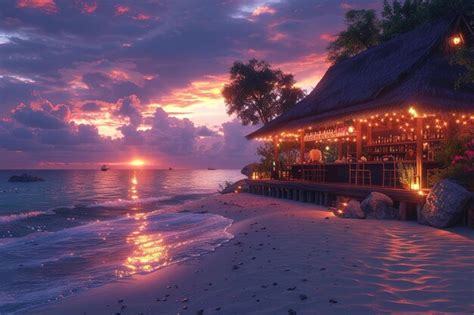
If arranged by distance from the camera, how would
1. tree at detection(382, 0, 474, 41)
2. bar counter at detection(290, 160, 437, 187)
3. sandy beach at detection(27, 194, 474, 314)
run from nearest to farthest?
1. sandy beach at detection(27, 194, 474, 314)
2. bar counter at detection(290, 160, 437, 187)
3. tree at detection(382, 0, 474, 41)

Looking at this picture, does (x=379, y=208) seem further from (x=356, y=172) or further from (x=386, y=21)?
(x=386, y=21)

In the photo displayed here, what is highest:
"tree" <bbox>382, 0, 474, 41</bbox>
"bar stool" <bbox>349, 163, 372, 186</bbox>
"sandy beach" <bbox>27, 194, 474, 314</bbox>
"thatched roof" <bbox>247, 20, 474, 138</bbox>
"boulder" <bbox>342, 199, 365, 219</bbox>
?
"tree" <bbox>382, 0, 474, 41</bbox>

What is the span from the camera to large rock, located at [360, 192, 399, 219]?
37.1 ft

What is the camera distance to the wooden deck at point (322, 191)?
11320 millimetres

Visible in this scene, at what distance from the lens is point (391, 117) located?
57.2 feet

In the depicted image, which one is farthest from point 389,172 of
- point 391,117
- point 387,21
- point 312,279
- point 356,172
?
point 387,21

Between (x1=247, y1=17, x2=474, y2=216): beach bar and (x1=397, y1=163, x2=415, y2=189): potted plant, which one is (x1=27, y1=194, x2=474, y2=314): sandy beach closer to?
(x1=397, y1=163, x2=415, y2=189): potted plant

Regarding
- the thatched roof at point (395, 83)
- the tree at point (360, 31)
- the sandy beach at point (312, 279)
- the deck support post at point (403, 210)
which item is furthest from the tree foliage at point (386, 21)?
the sandy beach at point (312, 279)

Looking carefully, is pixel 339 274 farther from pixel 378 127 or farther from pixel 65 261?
pixel 378 127

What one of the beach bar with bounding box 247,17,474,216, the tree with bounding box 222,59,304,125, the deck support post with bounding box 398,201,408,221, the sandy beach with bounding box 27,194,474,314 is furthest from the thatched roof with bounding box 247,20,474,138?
the tree with bounding box 222,59,304,125

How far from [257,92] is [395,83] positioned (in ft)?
81.6

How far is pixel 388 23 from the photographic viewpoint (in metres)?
27.4

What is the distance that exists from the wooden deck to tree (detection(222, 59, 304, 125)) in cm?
1646

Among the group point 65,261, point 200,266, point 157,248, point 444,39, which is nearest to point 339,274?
point 200,266
